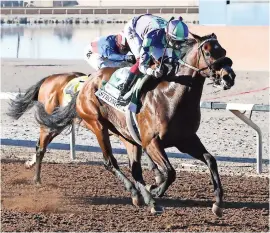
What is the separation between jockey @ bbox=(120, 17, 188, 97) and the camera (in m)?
7.53

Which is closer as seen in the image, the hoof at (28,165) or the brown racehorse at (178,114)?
the brown racehorse at (178,114)

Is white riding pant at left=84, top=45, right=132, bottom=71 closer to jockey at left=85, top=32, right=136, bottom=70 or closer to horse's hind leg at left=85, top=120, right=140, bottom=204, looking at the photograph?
jockey at left=85, top=32, right=136, bottom=70

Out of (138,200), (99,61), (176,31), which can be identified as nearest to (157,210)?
(138,200)

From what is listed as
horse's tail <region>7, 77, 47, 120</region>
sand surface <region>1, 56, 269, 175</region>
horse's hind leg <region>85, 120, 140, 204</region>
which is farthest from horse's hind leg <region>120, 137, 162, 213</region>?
horse's tail <region>7, 77, 47, 120</region>

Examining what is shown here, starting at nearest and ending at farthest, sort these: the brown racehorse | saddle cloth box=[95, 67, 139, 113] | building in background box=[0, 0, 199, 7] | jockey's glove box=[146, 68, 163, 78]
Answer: the brown racehorse, jockey's glove box=[146, 68, 163, 78], saddle cloth box=[95, 67, 139, 113], building in background box=[0, 0, 199, 7]

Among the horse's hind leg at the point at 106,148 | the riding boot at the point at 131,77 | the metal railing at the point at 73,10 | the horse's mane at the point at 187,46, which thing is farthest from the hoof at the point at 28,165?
the metal railing at the point at 73,10

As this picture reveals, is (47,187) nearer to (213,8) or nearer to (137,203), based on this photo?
(137,203)

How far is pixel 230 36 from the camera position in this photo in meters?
31.1

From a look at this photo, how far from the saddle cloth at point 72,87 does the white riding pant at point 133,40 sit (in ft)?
2.94

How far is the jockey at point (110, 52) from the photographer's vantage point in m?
8.79

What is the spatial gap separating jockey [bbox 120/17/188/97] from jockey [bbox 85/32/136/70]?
891 millimetres

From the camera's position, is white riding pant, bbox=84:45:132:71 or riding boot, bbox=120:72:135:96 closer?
riding boot, bbox=120:72:135:96

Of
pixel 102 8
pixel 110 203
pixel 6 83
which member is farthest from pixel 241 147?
pixel 102 8

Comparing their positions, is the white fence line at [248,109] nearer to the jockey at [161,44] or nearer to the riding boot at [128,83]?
the riding boot at [128,83]
